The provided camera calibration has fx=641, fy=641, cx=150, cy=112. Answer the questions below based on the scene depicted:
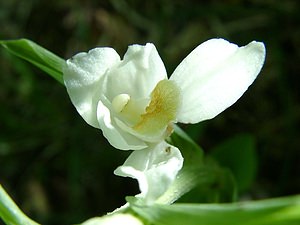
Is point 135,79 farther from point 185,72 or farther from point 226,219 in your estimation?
point 226,219

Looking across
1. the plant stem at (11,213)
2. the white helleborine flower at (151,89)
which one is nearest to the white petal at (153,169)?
the white helleborine flower at (151,89)

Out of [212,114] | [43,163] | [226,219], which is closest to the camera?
[226,219]

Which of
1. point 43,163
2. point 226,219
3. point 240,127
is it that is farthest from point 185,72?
point 43,163

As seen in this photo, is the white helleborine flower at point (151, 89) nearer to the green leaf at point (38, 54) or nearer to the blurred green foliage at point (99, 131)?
the green leaf at point (38, 54)

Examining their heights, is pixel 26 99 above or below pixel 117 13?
below

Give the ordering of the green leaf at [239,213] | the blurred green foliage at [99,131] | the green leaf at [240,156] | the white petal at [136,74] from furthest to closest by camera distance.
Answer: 1. the blurred green foliage at [99,131]
2. the green leaf at [240,156]
3. the white petal at [136,74]
4. the green leaf at [239,213]

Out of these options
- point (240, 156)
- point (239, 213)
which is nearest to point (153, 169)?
point (239, 213)
